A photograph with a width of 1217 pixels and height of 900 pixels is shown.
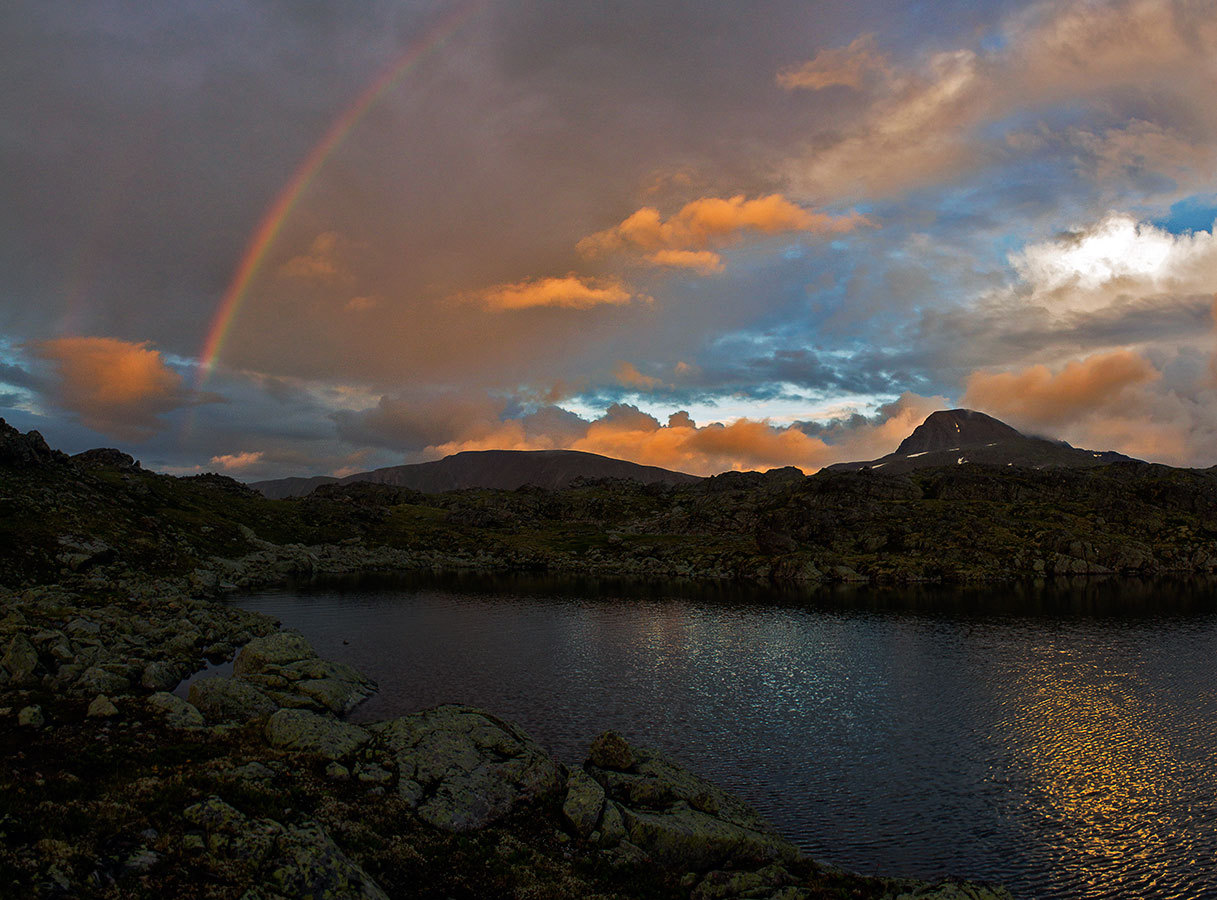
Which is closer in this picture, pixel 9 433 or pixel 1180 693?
pixel 1180 693

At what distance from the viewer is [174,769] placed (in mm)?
33562

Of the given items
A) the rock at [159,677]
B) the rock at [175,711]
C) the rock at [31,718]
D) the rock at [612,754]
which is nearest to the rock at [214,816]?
the rock at [175,711]

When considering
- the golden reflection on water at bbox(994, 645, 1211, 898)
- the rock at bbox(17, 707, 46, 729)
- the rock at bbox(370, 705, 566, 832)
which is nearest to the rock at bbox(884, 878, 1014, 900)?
the golden reflection on water at bbox(994, 645, 1211, 898)

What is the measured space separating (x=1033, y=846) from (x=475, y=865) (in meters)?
31.3

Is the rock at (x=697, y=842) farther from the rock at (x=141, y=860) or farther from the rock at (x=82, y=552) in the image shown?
the rock at (x=82, y=552)

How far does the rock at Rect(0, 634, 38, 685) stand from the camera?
4719cm

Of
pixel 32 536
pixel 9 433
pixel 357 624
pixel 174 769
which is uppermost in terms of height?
pixel 9 433

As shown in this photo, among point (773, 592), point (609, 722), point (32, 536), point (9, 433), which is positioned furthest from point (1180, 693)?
point (9, 433)

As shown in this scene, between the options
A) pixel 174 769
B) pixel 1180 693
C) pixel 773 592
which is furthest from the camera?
pixel 773 592

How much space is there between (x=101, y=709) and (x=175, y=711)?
3.90 m

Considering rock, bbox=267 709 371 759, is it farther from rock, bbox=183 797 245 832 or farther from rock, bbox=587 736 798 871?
rock, bbox=587 736 798 871

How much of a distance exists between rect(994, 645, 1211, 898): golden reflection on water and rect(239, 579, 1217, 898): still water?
0.19 metres

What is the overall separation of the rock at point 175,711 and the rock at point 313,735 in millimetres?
4585

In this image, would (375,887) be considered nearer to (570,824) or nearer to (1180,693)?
(570,824)
